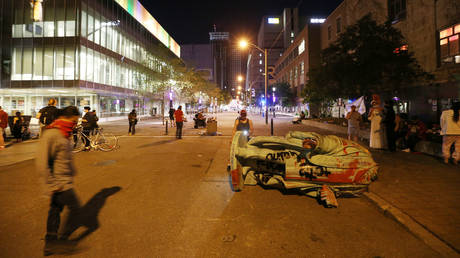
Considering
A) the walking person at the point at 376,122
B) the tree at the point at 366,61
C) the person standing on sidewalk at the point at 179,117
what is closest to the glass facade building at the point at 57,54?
the person standing on sidewalk at the point at 179,117

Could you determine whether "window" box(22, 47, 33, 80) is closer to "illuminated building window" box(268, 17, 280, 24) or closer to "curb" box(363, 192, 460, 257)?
"curb" box(363, 192, 460, 257)

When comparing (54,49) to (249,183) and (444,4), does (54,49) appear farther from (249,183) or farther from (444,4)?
(444,4)

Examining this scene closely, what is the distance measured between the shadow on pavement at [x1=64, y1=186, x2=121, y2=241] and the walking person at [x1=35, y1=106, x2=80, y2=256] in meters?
0.27

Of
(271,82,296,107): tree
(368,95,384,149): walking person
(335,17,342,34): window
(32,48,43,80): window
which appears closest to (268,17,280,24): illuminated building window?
(271,82,296,107): tree

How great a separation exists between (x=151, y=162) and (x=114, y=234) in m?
5.14

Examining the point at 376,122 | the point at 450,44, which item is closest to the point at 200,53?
the point at 450,44

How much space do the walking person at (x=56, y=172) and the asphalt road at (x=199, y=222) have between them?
0.22 metres

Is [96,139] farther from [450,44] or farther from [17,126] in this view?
[450,44]

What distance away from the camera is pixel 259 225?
396 centimetres

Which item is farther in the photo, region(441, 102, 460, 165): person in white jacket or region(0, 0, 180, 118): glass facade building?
region(0, 0, 180, 118): glass facade building

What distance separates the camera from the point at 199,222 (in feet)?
13.3

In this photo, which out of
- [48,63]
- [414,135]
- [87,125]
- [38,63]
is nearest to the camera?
[414,135]

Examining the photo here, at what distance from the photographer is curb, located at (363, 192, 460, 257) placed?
3.18 m

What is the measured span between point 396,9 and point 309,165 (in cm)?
2525
